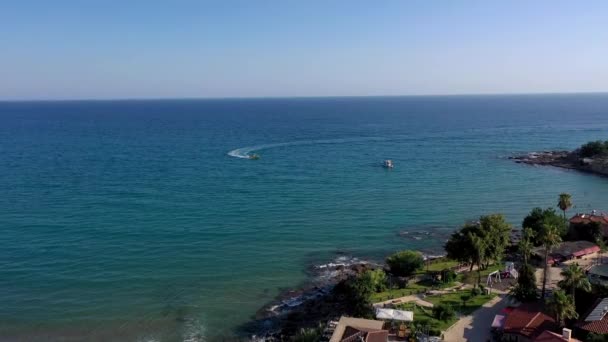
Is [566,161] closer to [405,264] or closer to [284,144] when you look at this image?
[284,144]

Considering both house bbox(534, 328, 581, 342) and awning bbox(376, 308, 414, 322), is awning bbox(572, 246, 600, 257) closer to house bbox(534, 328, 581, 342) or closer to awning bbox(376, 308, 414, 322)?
house bbox(534, 328, 581, 342)

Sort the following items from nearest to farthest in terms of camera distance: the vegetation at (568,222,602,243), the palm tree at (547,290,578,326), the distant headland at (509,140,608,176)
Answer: the palm tree at (547,290,578,326), the vegetation at (568,222,602,243), the distant headland at (509,140,608,176)

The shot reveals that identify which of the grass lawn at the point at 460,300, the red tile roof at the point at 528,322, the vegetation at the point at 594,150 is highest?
the vegetation at the point at 594,150

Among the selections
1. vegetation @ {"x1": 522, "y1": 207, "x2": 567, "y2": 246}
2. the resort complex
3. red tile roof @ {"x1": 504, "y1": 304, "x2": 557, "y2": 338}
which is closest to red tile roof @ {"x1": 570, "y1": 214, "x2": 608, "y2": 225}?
the resort complex

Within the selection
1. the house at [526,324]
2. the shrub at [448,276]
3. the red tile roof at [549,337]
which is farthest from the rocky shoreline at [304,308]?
the red tile roof at [549,337]

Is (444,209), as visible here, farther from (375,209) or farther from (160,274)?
(160,274)

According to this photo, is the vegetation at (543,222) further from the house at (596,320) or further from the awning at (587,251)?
Result: the house at (596,320)
